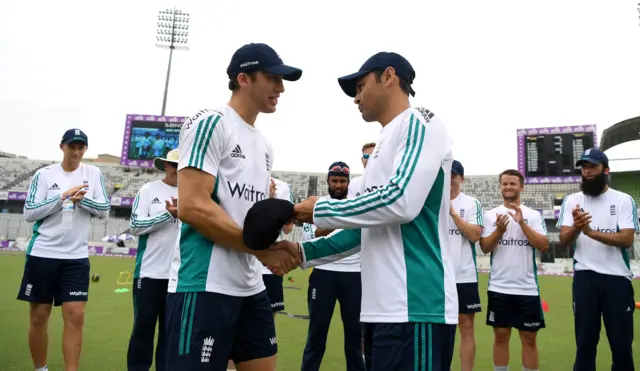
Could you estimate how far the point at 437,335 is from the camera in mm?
2172

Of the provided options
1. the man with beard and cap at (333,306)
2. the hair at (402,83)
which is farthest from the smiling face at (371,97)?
the man with beard and cap at (333,306)

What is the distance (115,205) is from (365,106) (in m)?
44.0

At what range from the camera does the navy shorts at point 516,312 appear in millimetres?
5426

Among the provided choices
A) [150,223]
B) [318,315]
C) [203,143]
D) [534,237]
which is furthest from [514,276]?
[203,143]

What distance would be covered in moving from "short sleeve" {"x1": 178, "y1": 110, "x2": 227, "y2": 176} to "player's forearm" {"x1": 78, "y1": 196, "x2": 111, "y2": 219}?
3179 millimetres

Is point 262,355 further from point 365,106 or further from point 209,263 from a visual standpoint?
point 365,106

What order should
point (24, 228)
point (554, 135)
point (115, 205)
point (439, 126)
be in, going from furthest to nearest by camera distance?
point (115, 205) → point (24, 228) → point (554, 135) → point (439, 126)

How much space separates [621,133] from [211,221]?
4434cm

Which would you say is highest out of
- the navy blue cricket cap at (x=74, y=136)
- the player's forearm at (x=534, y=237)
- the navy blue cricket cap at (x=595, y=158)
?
the navy blue cricket cap at (x=595, y=158)

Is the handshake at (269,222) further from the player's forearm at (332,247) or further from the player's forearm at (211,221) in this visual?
the player's forearm at (332,247)

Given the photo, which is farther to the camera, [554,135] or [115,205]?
[115,205]

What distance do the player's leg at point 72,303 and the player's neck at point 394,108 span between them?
13.2 feet

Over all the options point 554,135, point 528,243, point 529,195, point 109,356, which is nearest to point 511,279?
point 528,243

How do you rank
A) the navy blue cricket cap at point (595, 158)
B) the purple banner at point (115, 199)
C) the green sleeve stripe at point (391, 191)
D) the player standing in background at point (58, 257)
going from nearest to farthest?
the green sleeve stripe at point (391, 191) → the player standing in background at point (58, 257) → the navy blue cricket cap at point (595, 158) → the purple banner at point (115, 199)
